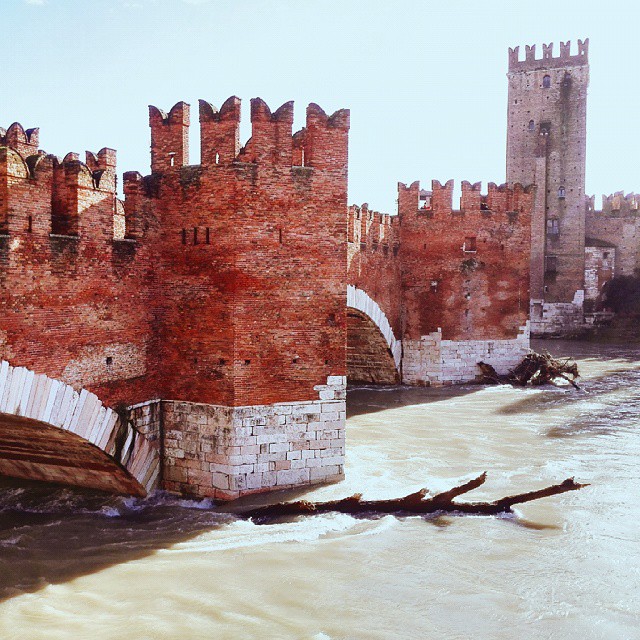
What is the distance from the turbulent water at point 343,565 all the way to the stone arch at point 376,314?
493cm

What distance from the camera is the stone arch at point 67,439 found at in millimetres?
8125

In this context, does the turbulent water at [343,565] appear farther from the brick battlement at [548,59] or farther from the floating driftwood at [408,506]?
the brick battlement at [548,59]

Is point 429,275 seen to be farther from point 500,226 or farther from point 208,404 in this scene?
point 208,404

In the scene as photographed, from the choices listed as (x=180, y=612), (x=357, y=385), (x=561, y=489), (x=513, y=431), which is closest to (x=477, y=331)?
(x=357, y=385)

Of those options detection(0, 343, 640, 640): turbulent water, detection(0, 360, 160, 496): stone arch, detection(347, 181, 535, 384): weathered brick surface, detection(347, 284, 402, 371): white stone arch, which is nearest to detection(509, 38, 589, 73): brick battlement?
detection(347, 181, 535, 384): weathered brick surface

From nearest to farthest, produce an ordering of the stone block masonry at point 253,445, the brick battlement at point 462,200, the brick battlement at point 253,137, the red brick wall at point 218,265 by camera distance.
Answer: the red brick wall at point 218,265, the stone block masonry at point 253,445, the brick battlement at point 253,137, the brick battlement at point 462,200

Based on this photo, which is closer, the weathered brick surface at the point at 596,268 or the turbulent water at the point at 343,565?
the turbulent water at the point at 343,565

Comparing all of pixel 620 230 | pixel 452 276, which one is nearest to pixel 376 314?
pixel 452 276

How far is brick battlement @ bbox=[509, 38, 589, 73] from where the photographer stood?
34812 mm

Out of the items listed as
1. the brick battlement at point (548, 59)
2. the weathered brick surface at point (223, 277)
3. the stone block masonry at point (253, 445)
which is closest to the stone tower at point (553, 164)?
the brick battlement at point (548, 59)

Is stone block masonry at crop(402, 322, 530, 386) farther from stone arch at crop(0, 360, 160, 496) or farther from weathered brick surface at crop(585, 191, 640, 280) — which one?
weathered brick surface at crop(585, 191, 640, 280)

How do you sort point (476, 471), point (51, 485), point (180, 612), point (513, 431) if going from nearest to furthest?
point (180, 612), point (51, 485), point (476, 471), point (513, 431)

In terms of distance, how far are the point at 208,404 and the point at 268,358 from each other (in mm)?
1040

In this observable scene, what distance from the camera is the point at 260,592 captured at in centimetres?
746
